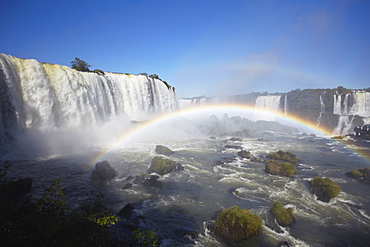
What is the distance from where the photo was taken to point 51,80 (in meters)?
19.9

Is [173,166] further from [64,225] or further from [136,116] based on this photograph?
[136,116]

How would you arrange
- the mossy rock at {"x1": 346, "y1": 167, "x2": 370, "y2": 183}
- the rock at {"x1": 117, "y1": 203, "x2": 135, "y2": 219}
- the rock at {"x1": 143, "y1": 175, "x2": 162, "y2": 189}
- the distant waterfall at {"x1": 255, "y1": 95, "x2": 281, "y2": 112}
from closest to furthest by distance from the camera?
1. the rock at {"x1": 117, "y1": 203, "x2": 135, "y2": 219}
2. the rock at {"x1": 143, "y1": 175, "x2": 162, "y2": 189}
3. the mossy rock at {"x1": 346, "y1": 167, "x2": 370, "y2": 183}
4. the distant waterfall at {"x1": 255, "y1": 95, "x2": 281, "y2": 112}

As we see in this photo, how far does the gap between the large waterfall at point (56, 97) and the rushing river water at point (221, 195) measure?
4869mm

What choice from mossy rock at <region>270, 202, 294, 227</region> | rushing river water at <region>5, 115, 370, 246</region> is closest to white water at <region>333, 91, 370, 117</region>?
rushing river water at <region>5, 115, 370, 246</region>

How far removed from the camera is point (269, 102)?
57.6 m

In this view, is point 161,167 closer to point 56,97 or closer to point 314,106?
point 56,97

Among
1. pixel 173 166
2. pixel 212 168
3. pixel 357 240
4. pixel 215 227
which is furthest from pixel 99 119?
A: pixel 357 240

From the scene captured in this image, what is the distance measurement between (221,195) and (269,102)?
54.4 metres

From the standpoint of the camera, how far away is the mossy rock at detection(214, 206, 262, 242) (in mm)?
6812

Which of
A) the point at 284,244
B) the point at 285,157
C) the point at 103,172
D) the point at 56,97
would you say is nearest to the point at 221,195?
the point at 284,244

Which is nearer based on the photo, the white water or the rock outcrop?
the rock outcrop

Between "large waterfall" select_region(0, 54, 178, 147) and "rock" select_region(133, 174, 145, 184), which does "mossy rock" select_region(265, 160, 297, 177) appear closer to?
"rock" select_region(133, 174, 145, 184)

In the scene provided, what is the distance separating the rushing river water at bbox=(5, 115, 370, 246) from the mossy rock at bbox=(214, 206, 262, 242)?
0.27 metres

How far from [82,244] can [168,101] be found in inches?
1556
